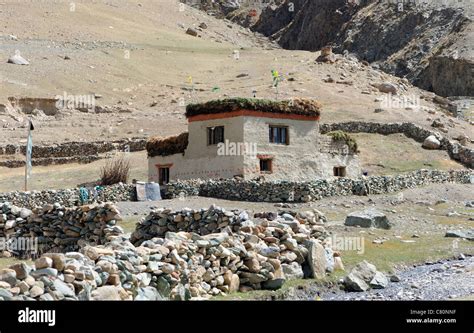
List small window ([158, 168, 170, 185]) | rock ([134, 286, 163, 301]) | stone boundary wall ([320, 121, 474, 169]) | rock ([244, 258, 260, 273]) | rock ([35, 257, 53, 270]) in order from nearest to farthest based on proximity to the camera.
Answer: rock ([35, 257, 53, 270])
rock ([134, 286, 163, 301])
rock ([244, 258, 260, 273])
small window ([158, 168, 170, 185])
stone boundary wall ([320, 121, 474, 169])

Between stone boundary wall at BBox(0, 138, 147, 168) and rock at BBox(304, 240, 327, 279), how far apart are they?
40656mm

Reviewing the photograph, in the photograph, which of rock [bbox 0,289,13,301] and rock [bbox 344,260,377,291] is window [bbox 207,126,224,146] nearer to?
rock [bbox 344,260,377,291]

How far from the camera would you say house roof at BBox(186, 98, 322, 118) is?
40500 millimetres

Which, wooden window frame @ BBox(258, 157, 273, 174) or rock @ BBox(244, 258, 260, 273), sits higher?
wooden window frame @ BBox(258, 157, 273, 174)

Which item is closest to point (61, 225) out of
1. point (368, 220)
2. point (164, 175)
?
point (368, 220)

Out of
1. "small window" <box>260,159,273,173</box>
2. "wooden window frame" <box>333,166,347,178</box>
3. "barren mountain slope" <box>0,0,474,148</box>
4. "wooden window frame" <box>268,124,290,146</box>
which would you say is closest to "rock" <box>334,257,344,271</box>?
"small window" <box>260,159,273,173</box>

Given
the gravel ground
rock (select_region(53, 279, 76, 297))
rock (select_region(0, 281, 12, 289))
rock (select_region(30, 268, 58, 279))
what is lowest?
the gravel ground

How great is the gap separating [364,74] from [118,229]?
2553 inches

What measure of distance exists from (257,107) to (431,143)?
19946 mm

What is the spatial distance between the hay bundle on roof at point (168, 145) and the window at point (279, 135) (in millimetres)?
4907

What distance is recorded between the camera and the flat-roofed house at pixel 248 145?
1585 inches

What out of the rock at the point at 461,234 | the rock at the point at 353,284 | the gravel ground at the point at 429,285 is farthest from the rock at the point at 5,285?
the rock at the point at 461,234

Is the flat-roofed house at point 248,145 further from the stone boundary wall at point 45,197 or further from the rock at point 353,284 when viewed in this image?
the rock at point 353,284

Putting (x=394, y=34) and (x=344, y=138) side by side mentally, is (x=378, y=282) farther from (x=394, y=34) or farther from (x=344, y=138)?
(x=394, y=34)
